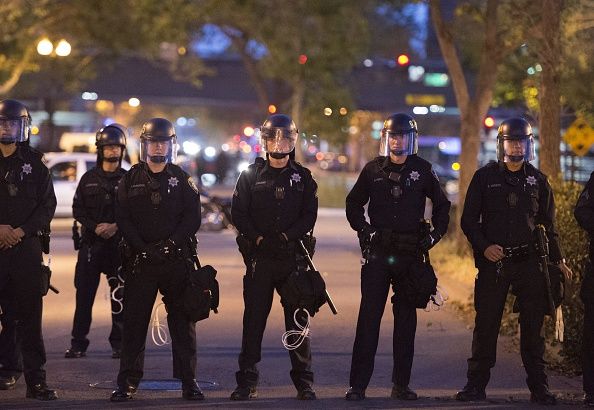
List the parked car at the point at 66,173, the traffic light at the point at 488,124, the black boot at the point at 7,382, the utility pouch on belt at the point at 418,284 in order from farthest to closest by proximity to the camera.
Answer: the parked car at the point at 66,173 → the traffic light at the point at 488,124 → the black boot at the point at 7,382 → the utility pouch on belt at the point at 418,284

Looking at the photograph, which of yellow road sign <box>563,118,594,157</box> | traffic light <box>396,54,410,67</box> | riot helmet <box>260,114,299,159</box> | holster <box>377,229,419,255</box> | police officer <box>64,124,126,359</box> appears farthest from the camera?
traffic light <box>396,54,410,67</box>

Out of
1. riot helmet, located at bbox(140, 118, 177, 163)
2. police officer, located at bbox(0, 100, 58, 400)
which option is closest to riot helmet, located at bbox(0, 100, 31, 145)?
police officer, located at bbox(0, 100, 58, 400)

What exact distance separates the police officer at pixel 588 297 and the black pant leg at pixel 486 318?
59 centimetres

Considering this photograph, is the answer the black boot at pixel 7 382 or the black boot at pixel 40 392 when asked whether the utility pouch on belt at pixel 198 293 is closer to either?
the black boot at pixel 40 392

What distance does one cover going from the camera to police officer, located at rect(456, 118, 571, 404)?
9594mm

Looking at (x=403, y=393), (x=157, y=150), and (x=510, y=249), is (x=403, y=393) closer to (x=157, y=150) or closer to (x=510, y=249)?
(x=510, y=249)

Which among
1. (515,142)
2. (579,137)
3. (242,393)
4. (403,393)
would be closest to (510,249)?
(515,142)

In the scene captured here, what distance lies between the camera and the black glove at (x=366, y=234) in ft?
31.5

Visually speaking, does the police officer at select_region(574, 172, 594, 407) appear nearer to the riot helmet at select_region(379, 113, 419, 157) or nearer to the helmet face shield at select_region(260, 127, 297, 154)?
the riot helmet at select_region(379, 113, 419, 157)

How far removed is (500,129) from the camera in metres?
9.86

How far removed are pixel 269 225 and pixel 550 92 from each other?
6772mm

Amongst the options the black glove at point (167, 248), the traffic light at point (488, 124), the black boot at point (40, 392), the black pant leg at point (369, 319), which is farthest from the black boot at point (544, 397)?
the traffic light at point (488, 124)

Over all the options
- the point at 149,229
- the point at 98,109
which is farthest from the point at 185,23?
the point at 98,109

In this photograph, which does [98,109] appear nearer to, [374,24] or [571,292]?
[374,24]
